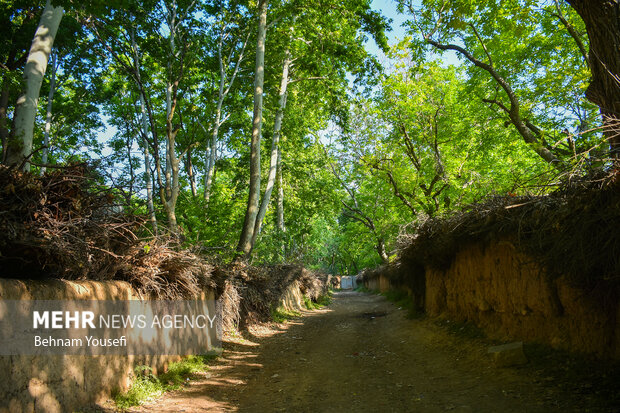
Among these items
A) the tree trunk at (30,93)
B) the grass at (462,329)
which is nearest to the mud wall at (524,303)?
the grass at (462,329)

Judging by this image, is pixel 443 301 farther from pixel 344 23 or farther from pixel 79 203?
pixel 344 23

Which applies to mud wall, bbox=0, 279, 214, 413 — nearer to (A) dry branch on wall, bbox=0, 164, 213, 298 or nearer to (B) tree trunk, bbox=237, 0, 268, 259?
(A) dry branch on wall, bbox=0, 164, 213, 298

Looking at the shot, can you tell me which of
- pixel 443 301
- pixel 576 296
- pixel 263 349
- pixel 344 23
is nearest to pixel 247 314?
pixel 263 349

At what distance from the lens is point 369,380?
5.43 m

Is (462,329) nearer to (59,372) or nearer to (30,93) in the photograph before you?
(59,372)

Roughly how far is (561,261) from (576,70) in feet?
29.5

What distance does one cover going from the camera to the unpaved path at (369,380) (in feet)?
13.6

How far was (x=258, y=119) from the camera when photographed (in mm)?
12117

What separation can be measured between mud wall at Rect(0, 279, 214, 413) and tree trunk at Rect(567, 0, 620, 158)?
20.1 ft

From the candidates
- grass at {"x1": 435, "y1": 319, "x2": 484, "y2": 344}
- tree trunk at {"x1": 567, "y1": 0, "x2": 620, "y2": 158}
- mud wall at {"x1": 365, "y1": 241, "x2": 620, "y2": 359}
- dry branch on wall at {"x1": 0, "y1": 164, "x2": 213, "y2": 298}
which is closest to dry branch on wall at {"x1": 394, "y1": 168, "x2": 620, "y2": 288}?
mud wall at {"x1": 365, "y1": 241, "x2": 620, "y2": 359}

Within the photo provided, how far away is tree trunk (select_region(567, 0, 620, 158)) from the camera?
4.27 metres

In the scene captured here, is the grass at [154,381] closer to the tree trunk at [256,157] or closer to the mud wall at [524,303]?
the mud wall at [524,303]

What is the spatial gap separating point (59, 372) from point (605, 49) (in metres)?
6.95

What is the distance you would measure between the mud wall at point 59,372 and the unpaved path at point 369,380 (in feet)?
1.94
